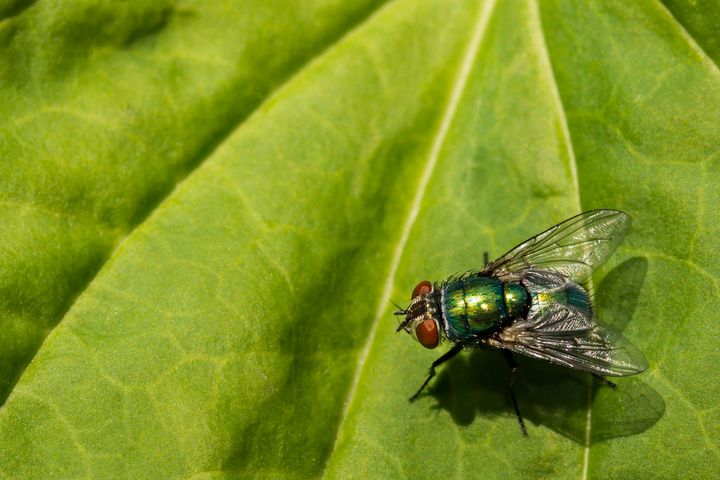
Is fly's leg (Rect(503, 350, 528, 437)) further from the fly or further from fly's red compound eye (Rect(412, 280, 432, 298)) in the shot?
fly's red compound eye (Rect(412, 280, 432, 298))

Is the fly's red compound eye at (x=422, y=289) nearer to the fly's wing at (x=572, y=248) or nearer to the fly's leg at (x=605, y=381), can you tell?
the fly's wing at (x=572, y=248)

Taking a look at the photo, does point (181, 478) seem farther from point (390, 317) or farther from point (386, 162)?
point (386, 162)

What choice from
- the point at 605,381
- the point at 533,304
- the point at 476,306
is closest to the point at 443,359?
the point at 476,306

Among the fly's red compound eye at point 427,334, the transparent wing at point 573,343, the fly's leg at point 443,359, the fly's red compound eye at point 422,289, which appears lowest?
the fly's leg at point 443,359

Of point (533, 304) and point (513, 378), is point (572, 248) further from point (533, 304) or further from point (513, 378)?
point (513, 378)

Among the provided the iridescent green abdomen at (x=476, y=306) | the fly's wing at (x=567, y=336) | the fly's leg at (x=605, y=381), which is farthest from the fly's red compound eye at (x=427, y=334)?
the fly's leg at (x=605, y=381)

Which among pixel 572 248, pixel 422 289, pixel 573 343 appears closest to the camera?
pixel 573 343
